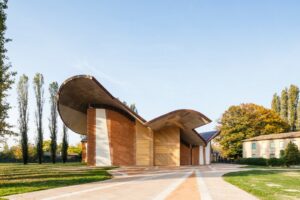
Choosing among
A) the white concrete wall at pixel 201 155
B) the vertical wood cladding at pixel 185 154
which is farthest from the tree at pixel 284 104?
the vertical wood cladding at pixel 185 154

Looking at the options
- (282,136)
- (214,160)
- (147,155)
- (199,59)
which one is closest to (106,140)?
(147,155)

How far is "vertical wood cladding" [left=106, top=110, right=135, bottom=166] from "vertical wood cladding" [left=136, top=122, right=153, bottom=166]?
53 cm

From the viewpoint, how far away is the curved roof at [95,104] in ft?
88.1

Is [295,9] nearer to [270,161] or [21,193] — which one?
[21,193]

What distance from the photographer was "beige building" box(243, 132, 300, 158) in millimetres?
48647

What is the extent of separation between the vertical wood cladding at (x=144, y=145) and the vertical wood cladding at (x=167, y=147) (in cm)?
180

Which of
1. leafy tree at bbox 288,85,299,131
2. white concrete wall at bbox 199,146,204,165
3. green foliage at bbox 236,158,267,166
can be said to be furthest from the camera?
leafy tree at bbox 288,85,299,131

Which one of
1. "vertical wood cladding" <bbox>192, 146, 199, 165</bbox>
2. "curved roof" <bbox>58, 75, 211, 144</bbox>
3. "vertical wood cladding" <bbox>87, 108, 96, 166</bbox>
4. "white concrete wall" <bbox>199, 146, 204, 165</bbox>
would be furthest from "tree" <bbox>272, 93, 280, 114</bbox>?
"vertical wood cladding" <bbox>87, 108, 96, 166</bbox>

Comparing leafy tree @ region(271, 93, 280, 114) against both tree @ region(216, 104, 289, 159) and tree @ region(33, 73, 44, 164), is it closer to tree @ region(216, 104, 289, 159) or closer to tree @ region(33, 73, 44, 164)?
tree @ region(216, 104, 289, 159)

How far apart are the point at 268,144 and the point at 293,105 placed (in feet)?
65.6

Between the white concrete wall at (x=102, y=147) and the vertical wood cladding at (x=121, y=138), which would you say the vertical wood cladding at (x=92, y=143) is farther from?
the vertical wood cladding at (x=121, y=138)

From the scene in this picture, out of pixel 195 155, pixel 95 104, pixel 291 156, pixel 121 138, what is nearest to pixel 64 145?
pixel 195 155

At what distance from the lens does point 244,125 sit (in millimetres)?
57781

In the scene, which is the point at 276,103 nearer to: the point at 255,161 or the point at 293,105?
the point at 293,105
